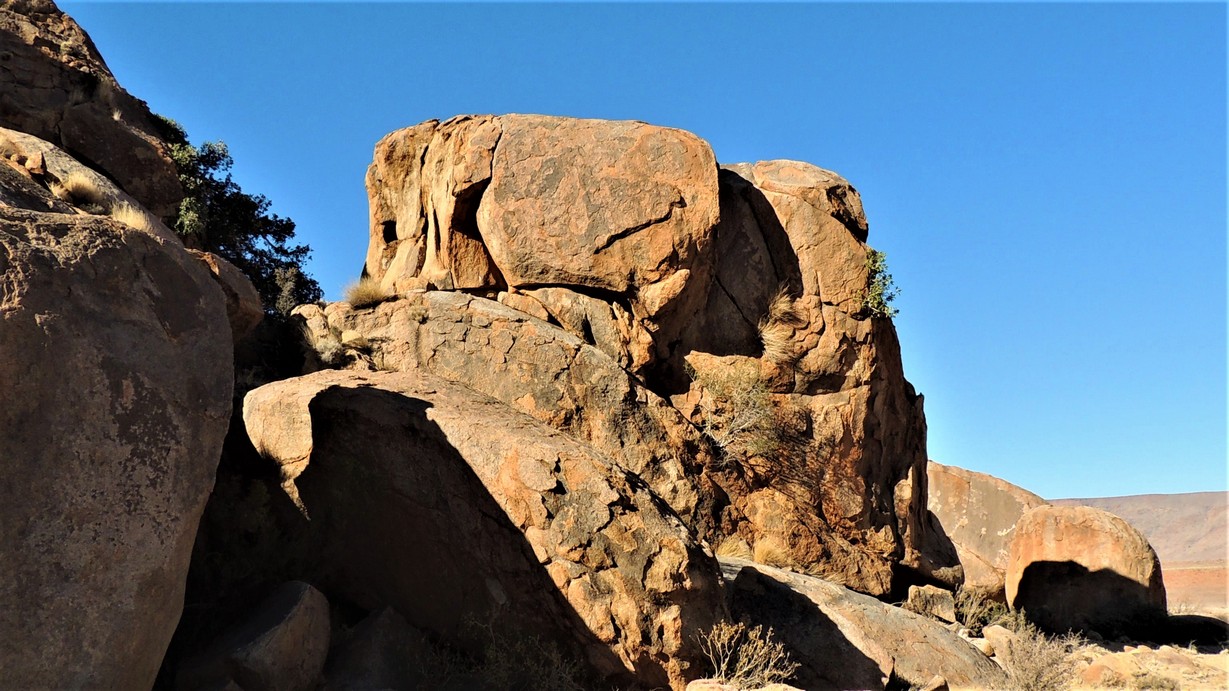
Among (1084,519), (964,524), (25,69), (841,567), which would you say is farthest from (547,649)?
(964,524)

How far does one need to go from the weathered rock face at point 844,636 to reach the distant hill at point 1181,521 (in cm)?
6875

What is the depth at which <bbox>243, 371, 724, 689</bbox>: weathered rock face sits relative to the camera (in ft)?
30.2

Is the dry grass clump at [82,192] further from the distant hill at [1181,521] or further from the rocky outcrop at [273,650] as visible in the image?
the distant hill at [1181,521]

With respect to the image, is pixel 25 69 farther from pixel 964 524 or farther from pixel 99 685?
pixel 964 524

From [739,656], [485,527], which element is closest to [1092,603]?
[739,656]

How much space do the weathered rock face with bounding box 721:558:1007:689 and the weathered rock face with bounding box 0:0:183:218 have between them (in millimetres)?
10458

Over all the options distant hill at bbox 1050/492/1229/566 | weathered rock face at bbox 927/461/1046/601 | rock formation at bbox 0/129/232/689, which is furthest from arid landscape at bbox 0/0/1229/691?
distant hill at bbox 1050/492/1229/566

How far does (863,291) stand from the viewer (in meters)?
15.8

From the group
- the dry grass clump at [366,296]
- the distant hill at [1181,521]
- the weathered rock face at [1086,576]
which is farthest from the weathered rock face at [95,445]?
the distant hill at [1181,521]

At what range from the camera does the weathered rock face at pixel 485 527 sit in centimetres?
920

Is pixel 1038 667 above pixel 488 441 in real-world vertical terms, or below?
below

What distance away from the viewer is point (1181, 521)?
84.5 metres

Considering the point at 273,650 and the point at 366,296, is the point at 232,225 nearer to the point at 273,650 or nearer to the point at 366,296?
the point at 366,296

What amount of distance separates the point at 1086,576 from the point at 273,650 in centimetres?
1691
